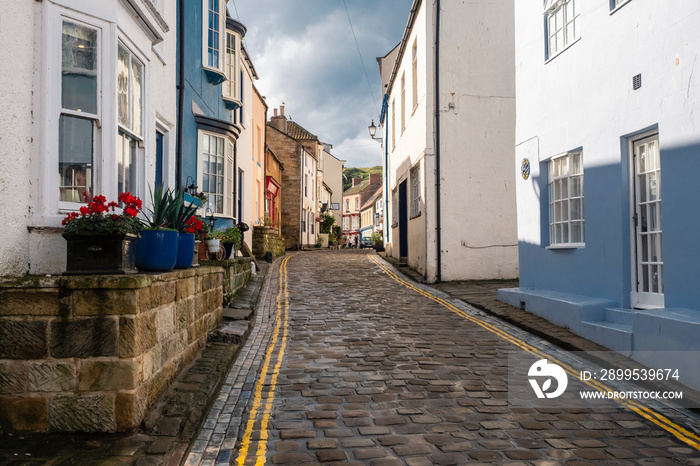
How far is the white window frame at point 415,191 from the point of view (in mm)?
17016

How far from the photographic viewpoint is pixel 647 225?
7.42 metres

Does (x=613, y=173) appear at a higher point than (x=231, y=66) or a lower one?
lower

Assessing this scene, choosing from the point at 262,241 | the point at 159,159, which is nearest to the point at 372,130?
the point at 262,241

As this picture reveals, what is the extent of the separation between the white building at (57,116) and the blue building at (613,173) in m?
6.23

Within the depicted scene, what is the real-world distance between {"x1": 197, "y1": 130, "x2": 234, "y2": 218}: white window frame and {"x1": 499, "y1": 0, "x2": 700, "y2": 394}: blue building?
23.2ft

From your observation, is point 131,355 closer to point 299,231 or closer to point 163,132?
point 163,132

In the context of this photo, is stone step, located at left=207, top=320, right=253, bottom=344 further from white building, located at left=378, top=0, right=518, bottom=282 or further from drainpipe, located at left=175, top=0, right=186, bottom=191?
white building, located at left=378, top=0, right=518, bottom=282

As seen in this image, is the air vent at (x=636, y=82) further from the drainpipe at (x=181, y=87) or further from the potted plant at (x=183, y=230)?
the drainpipe at (x=181, y=87)

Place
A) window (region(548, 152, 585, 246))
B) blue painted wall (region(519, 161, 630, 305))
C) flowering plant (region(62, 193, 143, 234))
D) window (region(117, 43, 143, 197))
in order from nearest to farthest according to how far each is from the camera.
A: 1. flowering plant (region(62, 193, 143, 234))
2. window (region(117, 43, 143, 197))
3. blue painted wall (region(519, 161, 630, 305))
4. window (region(548, 152, 585, 246))

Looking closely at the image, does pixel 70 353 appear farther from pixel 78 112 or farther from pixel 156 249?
pixel 78 112

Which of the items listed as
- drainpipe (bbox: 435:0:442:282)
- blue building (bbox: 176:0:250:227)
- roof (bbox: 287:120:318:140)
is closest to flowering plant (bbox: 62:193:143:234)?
blue building (bbox: 176:0:250:227)

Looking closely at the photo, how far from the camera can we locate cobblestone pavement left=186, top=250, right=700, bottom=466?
13.1 feet

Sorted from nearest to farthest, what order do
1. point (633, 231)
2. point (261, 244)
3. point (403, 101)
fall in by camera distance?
point (633, 231), point (261, 244), point (403, 101)

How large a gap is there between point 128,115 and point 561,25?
766 centimetres
